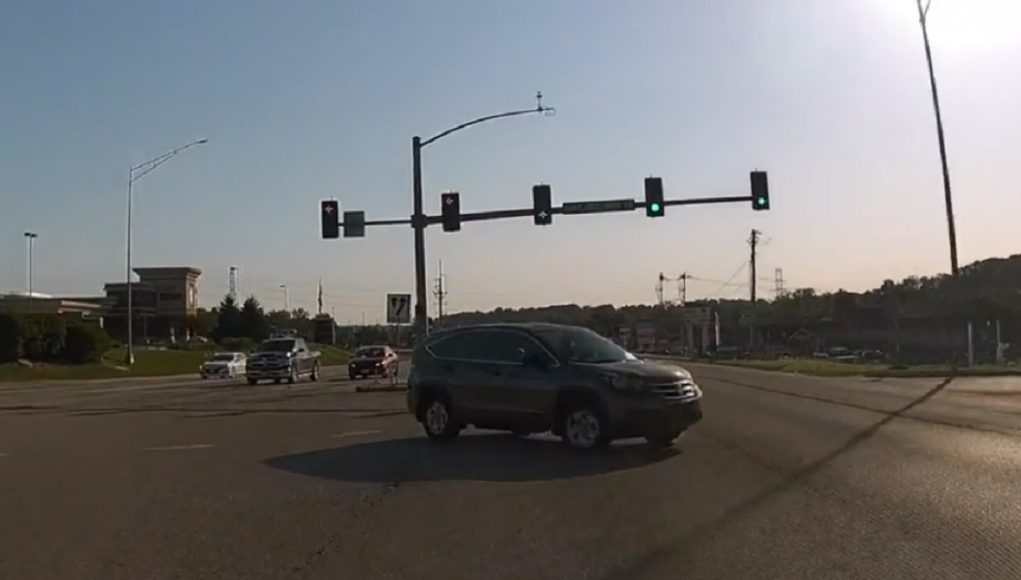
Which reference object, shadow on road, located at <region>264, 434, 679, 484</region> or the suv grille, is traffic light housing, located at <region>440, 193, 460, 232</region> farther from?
the suv grille

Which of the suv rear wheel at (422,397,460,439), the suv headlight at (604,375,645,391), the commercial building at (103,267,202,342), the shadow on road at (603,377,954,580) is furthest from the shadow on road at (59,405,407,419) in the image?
the commercial building at (103,267,202,342)

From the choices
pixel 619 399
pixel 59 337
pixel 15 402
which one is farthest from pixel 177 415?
pixel 59 337

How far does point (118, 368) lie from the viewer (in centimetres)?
7500

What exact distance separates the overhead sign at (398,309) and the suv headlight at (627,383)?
25.2m

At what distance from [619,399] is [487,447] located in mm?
2724

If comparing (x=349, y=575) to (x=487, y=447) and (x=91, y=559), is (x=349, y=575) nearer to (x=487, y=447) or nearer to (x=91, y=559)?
(x=91, y=559)

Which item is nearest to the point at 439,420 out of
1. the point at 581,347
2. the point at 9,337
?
the point at 581,347

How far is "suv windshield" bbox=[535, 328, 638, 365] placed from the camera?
731 inches

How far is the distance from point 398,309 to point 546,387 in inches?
961

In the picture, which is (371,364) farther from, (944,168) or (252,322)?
(252,322)

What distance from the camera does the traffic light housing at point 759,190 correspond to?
3816 centimetres

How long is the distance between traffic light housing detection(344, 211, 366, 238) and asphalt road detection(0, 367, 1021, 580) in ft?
56.2

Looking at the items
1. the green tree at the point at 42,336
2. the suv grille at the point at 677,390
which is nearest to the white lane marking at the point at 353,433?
the suv grille at the point at 677,390

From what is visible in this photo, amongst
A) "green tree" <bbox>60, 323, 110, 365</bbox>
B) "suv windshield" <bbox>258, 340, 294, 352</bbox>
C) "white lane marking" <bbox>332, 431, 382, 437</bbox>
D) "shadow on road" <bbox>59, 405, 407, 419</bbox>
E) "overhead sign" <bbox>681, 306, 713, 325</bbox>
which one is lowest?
"white lane marking" <bbox>332, 431, 382, 437</bbox>
